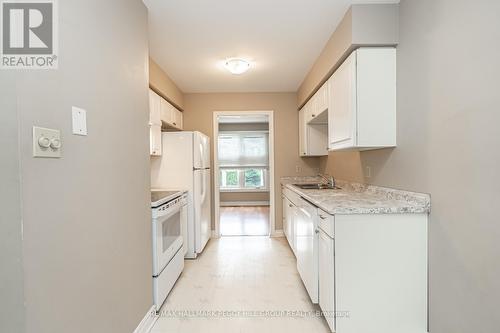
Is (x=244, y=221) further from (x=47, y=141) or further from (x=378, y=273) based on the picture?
(x=47, y=141)

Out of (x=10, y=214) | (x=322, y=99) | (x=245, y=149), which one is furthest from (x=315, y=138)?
(x=245, y=149)

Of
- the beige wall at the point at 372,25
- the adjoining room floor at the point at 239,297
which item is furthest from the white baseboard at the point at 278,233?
the beige wall at the point at 372,25

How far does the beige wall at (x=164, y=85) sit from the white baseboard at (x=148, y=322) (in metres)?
2.24

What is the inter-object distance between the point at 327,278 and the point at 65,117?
1793 millimetres

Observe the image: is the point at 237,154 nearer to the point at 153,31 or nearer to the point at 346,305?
the point at 153,31

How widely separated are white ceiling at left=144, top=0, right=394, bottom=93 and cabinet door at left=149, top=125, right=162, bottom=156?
2.54 feet

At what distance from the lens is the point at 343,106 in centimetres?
216

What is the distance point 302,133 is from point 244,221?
2.45 meters

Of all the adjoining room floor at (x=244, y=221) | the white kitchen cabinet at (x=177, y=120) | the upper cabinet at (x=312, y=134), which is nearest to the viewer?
the upper cabinet at (x=312, y=134)

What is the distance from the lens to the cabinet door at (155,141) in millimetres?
2918

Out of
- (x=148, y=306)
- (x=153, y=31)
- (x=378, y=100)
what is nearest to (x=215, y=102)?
(x=153, y=31)

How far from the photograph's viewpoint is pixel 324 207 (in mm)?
1770

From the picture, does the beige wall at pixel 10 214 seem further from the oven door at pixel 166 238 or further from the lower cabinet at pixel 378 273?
the lower cabinet at pixel 378 273

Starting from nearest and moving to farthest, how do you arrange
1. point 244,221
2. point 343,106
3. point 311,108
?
point 343,106 < point 311,108 < point 244,221
